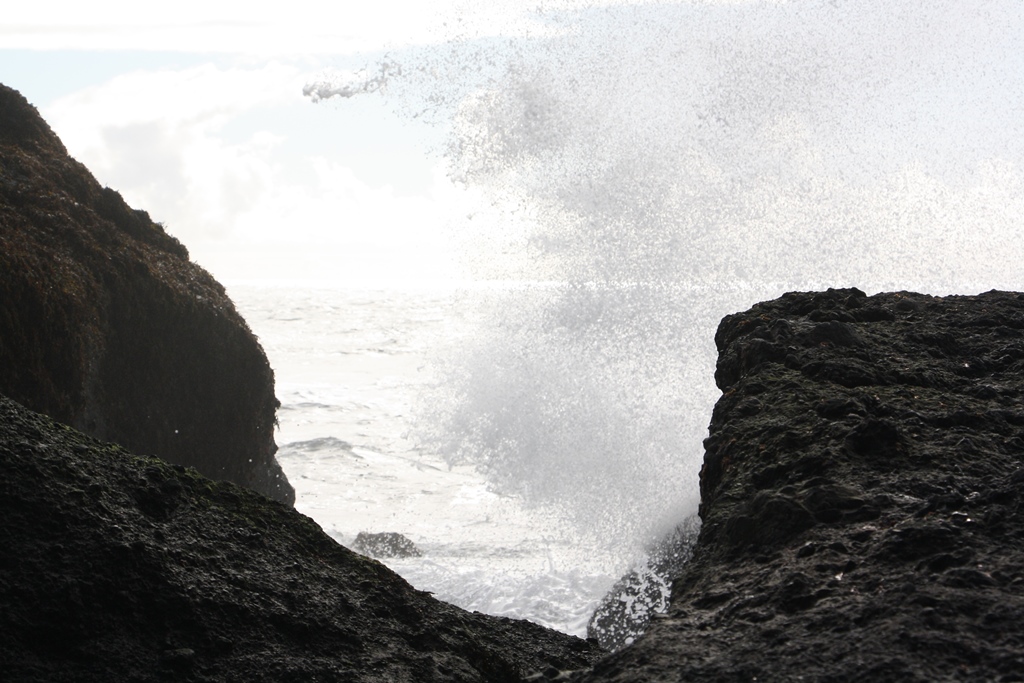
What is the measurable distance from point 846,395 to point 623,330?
8478 mm

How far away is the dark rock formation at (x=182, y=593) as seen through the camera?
197 centimetres

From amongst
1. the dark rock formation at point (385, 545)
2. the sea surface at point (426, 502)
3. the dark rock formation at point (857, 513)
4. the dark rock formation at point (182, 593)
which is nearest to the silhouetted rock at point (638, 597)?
the sea surface at point (426, 502)

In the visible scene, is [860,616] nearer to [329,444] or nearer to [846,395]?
[846,395]

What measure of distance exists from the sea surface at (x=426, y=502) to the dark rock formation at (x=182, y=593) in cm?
426

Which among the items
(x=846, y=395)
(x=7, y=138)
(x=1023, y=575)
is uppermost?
(x=7, y=138)

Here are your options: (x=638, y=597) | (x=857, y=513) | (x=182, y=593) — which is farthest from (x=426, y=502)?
(x=857, y=513)

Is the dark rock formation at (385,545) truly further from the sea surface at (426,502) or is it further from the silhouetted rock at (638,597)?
the silhouetted rock at (638,597)

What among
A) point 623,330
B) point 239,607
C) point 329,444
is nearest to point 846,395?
point 239,607

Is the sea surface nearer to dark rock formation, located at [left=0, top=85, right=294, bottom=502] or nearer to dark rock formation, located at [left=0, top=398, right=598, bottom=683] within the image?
dark rock formation, located at [left=0, top=85, right=294, bottom=502]

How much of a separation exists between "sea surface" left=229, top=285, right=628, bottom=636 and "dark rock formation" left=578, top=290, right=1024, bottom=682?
13.1 ft

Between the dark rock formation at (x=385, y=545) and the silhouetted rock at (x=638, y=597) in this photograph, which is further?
the dark rock formation at (x=385, y=545)

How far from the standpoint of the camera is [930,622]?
5.27 feet

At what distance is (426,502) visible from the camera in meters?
12.0

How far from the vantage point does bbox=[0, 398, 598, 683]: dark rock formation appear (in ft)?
6.46
